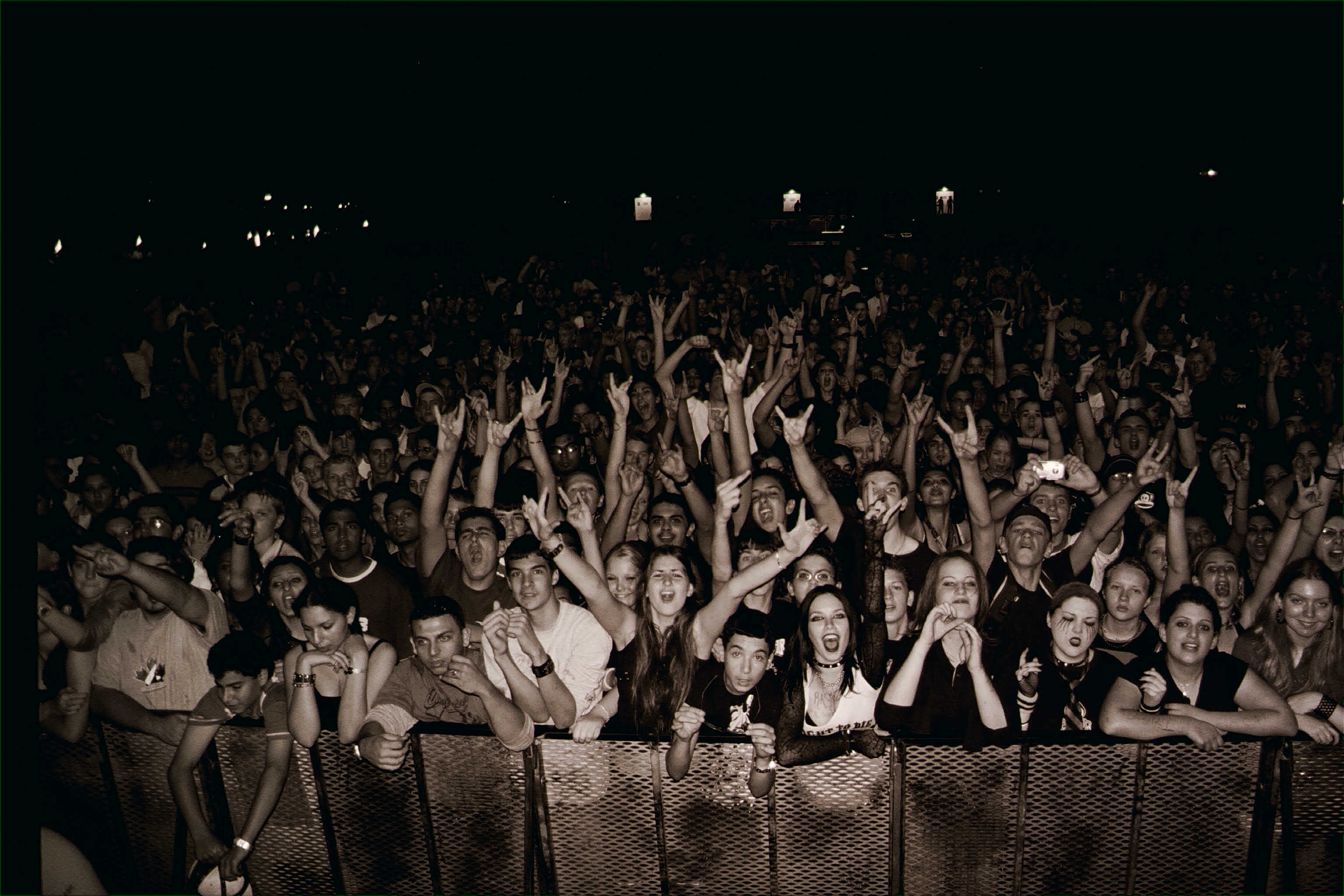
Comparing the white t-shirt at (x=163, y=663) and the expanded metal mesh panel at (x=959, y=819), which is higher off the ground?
the white t-shirt at (x=163, y=663)

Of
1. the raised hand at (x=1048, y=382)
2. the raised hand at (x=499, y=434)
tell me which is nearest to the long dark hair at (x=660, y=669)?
the raised hand at (x=499, y=434)

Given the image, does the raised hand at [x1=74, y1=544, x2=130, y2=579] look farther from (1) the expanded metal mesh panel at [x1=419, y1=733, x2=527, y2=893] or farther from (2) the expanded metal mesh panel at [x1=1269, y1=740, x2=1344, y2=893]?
(2) the expanded metal mesh panel at [x1=1269, y1=740, x2=1344, y2=893]

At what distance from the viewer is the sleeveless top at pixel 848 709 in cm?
377

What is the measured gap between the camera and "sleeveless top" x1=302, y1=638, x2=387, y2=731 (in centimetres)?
395

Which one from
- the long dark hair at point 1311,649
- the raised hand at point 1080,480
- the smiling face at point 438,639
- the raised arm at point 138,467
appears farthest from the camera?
the raised arm at point 138,467

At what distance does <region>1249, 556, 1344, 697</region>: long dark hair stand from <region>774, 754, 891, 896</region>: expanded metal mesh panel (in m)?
1.74

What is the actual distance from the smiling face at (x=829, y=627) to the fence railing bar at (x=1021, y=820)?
2.47 feet

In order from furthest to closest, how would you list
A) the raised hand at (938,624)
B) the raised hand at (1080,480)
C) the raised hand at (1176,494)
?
the raised hand at (1080,480)
the raised hand at (1176,494)
the raised hand at (938,624)

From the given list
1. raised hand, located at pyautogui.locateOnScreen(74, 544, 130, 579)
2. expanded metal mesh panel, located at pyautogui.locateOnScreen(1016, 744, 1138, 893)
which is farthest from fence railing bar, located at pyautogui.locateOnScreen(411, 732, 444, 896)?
expanded metal mesh panel, located at pyautogui.locateOnScreen(1016, 744, 1138, 893)

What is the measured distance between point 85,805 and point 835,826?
10.1 ft

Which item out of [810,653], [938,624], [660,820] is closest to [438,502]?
[660,820]

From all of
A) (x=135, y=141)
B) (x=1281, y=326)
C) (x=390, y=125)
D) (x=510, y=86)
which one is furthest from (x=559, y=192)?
(x=1281, y=326)

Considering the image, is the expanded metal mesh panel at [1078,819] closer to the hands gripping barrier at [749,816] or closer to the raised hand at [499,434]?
the hands gripping barrier at [749,816]

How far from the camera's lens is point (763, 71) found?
22.5 metres
